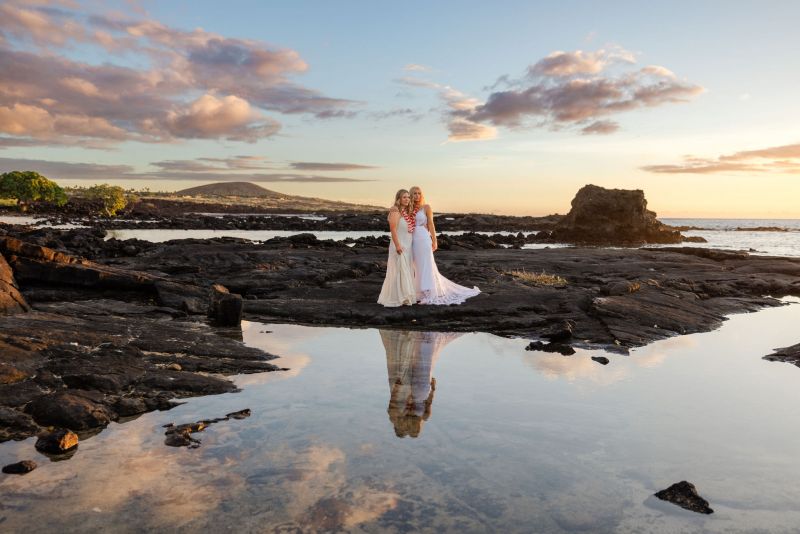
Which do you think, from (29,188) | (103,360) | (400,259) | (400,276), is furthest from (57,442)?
(29,188)

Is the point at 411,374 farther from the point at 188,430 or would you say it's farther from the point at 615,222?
the point at 615,222

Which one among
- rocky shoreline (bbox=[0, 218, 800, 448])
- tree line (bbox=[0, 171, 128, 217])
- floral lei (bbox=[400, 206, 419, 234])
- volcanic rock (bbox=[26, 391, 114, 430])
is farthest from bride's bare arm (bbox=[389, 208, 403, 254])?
tree line (bbox=[0, 171, 128, 217])

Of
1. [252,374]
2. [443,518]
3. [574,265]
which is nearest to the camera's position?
[443,518]

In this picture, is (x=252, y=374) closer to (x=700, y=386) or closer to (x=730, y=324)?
(x=700, y=386)

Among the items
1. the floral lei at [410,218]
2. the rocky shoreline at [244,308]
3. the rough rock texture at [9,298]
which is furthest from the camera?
the floral lei at [410,218]

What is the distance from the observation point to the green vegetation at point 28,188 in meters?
116

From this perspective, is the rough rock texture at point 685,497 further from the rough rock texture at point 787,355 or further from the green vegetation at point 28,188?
the green vegetation at point 28,188

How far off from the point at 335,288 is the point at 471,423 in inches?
484

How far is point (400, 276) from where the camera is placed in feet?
55.1

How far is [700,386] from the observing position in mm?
10344

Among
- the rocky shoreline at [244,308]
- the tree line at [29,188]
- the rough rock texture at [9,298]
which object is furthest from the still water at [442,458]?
the tree line at [29,188]

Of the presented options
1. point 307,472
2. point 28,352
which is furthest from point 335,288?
point 307,472

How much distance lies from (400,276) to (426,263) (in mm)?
803

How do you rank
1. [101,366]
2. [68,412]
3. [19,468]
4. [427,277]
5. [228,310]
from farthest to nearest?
[427,277]
[228,310]
[101,366]
[68,412]
[19,468]
